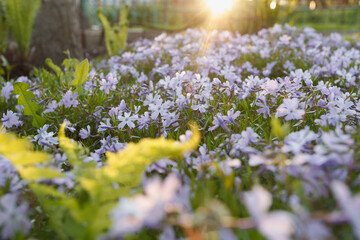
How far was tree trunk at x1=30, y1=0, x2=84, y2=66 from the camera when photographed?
5777mm

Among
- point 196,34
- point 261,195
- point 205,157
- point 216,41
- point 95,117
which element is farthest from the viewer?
point 196,34

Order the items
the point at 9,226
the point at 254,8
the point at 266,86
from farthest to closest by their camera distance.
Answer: the point at 254,8 → the point at 266,86 → the point at 9,226

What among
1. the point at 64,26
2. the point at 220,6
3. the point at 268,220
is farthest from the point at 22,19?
the point at 268,220

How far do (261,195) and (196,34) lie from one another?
5.90 m

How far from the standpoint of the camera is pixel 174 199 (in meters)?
1.04

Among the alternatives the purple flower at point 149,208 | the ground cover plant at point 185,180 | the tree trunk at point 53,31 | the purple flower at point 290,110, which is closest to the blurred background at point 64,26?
the tree trunk at point 53,31

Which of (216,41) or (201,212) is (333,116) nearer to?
(201,212)

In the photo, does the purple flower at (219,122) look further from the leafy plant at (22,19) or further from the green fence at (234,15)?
the green fence at (234,15)

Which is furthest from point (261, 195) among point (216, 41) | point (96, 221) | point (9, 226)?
point (216, 41)

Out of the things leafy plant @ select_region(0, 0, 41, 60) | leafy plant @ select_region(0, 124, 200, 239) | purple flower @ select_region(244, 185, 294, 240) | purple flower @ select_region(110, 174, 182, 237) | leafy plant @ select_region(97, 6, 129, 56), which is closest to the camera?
purple flower @ select_region(244, 185, 294, 240)

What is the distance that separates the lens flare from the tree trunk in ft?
11.9

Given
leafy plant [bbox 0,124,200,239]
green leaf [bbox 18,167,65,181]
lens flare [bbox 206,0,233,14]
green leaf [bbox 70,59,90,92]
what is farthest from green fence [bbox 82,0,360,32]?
green leaf [bbox 18,167,65,181]

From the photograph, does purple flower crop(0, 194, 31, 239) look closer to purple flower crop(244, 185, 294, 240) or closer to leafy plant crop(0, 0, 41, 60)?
purple flower crop(244, 185, 294, 240)

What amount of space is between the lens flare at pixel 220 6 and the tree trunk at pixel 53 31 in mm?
3642
